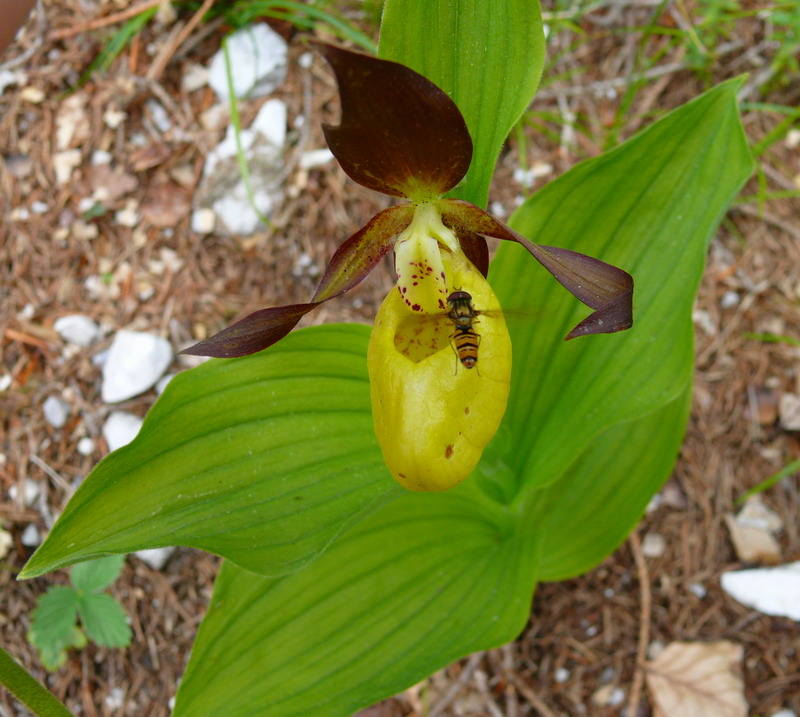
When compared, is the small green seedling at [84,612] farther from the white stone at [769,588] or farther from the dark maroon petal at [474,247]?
the white stone at [769,588]

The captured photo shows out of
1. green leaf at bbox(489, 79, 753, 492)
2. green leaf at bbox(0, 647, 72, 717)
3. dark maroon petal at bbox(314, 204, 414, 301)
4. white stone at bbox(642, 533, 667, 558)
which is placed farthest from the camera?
white stone at bbox(642, 533, 667, 558)

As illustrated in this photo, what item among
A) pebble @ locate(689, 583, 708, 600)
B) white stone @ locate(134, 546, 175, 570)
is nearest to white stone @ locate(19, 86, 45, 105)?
white stone @ locate(134, 546, 175, 570)

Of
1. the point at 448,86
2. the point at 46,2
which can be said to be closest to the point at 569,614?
the point at 448,86

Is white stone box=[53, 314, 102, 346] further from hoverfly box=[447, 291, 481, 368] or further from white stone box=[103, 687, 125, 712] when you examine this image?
hoverfly box=[447, 291, 481, 368]

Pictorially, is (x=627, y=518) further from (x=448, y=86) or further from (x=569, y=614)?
(x=448, y=86)

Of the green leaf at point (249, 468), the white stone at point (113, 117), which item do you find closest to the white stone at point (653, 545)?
the green leaf at point (249, 468)

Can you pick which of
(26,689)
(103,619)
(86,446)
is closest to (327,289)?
(26,689)
